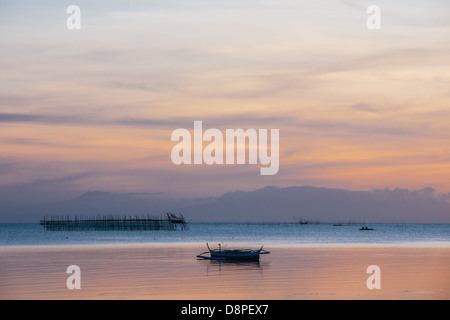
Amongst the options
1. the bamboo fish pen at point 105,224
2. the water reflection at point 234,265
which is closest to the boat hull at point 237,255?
the water reflection at point 234,265

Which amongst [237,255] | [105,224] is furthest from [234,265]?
[105,224]

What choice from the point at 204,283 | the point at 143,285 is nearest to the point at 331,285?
the point at 204,283

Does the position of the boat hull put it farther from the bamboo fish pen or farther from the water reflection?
the bamboo fish pen

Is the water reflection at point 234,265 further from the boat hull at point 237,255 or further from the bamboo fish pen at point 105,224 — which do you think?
the bamboo fish pen at point 105,224

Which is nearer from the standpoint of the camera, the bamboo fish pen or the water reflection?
the water reflection

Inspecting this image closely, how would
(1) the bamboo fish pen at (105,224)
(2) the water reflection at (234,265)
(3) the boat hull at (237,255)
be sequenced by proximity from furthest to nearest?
(1) the bamboo fish pen at (105,224), (3) the boat hull at (237,255), (2) the water reflection at (234,265)

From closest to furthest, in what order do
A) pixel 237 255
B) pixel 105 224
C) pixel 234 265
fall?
pixel 234 265 < pixel 237 255 < pixel 105 224

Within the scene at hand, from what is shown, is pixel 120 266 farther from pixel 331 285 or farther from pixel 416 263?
pixel 416 263

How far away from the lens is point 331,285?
35938mm

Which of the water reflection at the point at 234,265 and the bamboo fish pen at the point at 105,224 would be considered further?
the bamboo fish pen at the point at 105,224

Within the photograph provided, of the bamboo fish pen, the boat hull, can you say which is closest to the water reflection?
the boat hull

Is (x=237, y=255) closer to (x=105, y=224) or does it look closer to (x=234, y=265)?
(x=234, y=265)
